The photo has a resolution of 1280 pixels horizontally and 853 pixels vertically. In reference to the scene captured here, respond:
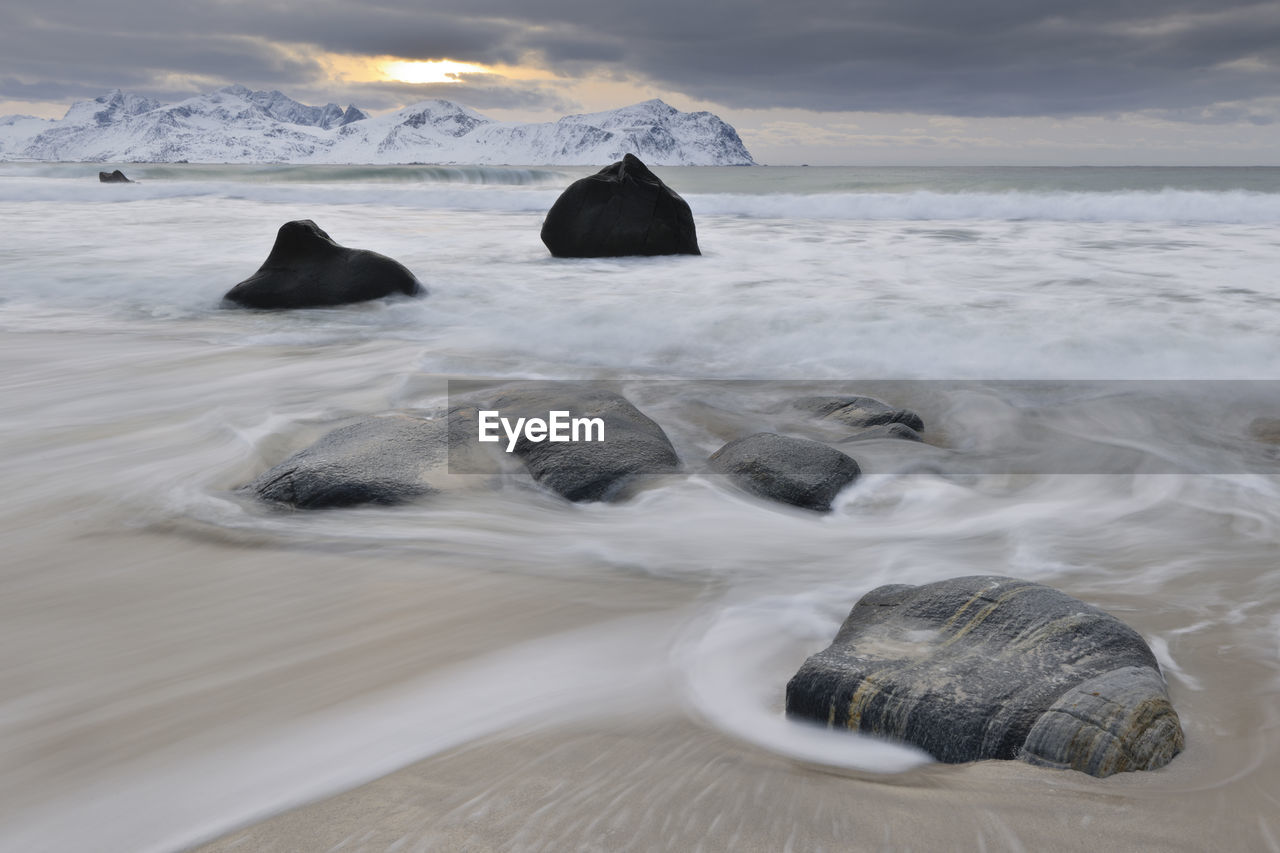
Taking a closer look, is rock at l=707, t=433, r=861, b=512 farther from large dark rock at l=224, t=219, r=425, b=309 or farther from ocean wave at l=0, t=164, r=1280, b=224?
ocean wave at l=0, t=164, r=1280, b=224

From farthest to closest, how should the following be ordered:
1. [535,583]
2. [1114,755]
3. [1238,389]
Result: [1238,389]
[535,583]
[1114,755]

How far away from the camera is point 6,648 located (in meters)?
2.09

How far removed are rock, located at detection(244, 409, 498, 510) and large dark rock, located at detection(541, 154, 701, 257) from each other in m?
6.63

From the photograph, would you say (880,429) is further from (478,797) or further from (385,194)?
(385,194)

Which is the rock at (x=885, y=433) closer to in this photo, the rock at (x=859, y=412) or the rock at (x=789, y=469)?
the rock at (x=859, y=412)

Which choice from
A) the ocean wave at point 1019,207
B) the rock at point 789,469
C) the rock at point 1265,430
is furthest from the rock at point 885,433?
the ocean wave at point 1019,207

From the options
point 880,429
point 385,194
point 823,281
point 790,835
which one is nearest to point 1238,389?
point 880,429

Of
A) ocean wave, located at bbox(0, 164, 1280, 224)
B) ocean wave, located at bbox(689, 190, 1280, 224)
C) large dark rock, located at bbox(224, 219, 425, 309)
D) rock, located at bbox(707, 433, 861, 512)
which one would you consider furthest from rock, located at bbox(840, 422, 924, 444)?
ocean wave, located at bbox(689, 190, 1280, 224)

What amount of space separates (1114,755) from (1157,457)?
9.53 ft

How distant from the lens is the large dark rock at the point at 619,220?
10.0 meters

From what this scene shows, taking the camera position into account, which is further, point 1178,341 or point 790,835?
point 1178,341

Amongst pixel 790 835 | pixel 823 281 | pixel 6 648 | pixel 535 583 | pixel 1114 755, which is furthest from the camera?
pixel 823 281

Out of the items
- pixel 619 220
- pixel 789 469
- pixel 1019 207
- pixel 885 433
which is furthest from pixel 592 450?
pixel 1019 207

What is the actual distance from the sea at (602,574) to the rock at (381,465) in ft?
0.36
